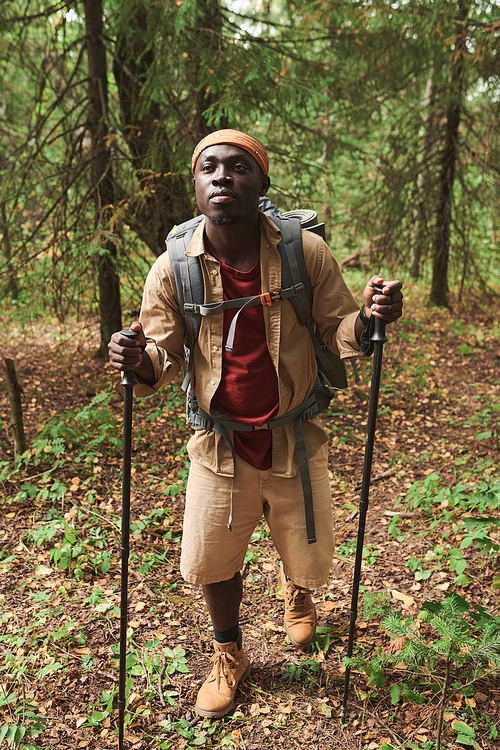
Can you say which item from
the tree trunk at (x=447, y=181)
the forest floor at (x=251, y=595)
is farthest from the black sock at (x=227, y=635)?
the tree trunk at (x=447, y=181)

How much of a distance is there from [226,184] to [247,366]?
0.77 m

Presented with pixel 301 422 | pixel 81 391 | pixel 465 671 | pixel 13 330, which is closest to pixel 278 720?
pixel 465 671

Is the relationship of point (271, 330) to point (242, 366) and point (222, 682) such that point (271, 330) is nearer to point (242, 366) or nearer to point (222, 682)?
point (242, 366)

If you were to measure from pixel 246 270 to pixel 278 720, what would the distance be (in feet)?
7.17

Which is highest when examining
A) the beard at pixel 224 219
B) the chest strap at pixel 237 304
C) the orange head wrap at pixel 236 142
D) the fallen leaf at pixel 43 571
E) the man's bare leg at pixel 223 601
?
the orange head wrap at pixel 236 142

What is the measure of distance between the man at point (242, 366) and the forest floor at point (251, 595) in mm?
394

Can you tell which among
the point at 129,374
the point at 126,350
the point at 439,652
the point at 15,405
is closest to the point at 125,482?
the point at 129,374

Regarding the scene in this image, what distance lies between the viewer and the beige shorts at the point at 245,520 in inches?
97.6

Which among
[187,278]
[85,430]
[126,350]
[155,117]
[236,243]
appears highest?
[155,117]

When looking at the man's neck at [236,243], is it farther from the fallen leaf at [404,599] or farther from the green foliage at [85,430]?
the green foliage at [85,430]

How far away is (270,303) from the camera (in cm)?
229

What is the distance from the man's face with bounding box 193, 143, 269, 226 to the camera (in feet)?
7.11

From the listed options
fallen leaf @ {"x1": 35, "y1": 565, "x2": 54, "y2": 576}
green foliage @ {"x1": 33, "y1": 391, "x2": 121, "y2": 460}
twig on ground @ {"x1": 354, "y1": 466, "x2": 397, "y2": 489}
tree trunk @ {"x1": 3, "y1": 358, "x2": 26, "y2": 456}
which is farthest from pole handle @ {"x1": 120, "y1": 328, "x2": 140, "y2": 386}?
twig on ground @ {"x1": 354, "y1": 466, "x2": 397, "y2": 489}

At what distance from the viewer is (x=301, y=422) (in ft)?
8.20
